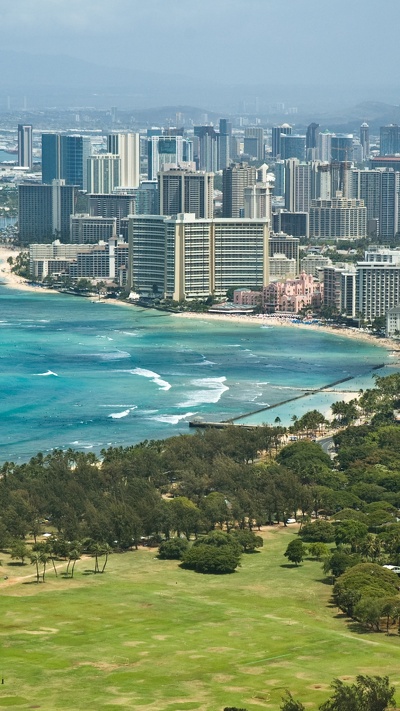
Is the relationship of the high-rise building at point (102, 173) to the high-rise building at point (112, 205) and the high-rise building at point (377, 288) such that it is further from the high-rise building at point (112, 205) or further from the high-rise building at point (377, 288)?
the high-rise building at point (377, 288)

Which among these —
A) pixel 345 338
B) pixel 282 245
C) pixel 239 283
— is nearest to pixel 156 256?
pixel 239 283

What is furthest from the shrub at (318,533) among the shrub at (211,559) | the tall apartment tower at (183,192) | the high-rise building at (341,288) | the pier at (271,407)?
the tall apartment tower at (183,192)

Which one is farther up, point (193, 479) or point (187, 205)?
point (187, 205)

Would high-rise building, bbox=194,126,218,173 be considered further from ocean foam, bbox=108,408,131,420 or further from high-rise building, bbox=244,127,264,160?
ocean foam, bbox=108,408,131,420

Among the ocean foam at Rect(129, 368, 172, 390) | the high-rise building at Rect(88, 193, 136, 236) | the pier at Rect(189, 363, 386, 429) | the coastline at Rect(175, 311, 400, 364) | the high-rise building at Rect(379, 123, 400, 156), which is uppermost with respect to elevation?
the high-rise building at Rect(379, 123, 400, 156)

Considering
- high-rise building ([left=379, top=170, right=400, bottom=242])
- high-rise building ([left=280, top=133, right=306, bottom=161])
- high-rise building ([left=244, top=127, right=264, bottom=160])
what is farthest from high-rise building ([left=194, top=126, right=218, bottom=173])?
high-rise building ([left=379, top=170, right=400, bottom=242])

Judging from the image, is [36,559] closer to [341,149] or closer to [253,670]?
[253,670]

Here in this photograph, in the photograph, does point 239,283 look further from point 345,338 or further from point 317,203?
point 317,203
